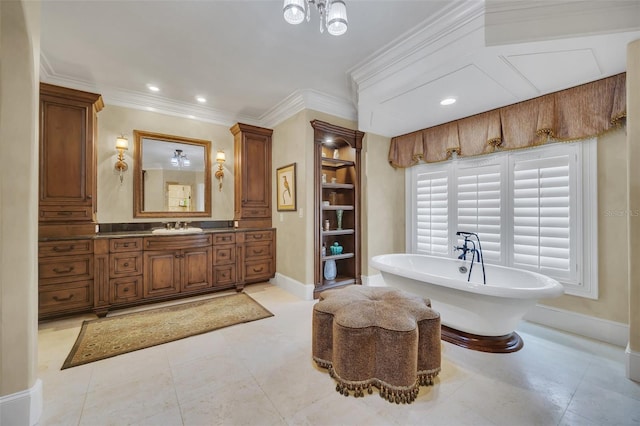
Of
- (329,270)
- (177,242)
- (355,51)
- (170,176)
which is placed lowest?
(329,270)

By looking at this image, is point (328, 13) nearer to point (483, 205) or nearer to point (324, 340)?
point (324, 340)

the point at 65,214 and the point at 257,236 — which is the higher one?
the point at 65,214

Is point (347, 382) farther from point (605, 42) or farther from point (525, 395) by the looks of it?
point (605, 42)

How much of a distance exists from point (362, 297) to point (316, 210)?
1.66 metres

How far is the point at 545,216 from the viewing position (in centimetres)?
270

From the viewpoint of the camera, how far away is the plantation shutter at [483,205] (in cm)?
309

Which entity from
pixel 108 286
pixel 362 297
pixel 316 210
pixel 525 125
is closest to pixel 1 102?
pixel 108 286

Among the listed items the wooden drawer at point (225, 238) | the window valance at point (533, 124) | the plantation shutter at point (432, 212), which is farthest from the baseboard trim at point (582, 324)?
the wooden drawer at point (225, 238)

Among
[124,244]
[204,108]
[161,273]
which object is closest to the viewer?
[124,244]

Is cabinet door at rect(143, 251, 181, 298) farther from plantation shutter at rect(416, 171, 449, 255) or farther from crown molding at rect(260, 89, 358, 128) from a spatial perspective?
plantation shutter at rect(416, 171, 449, 255)

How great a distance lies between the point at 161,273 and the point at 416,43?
A: 148 inches

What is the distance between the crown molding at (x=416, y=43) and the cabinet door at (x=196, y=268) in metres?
2.93

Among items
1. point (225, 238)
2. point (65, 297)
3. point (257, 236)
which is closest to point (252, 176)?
point (257, 236)

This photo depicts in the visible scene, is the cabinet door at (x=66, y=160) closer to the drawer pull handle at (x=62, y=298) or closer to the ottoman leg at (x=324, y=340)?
the drawer pull handle at (x=62, y=298)
